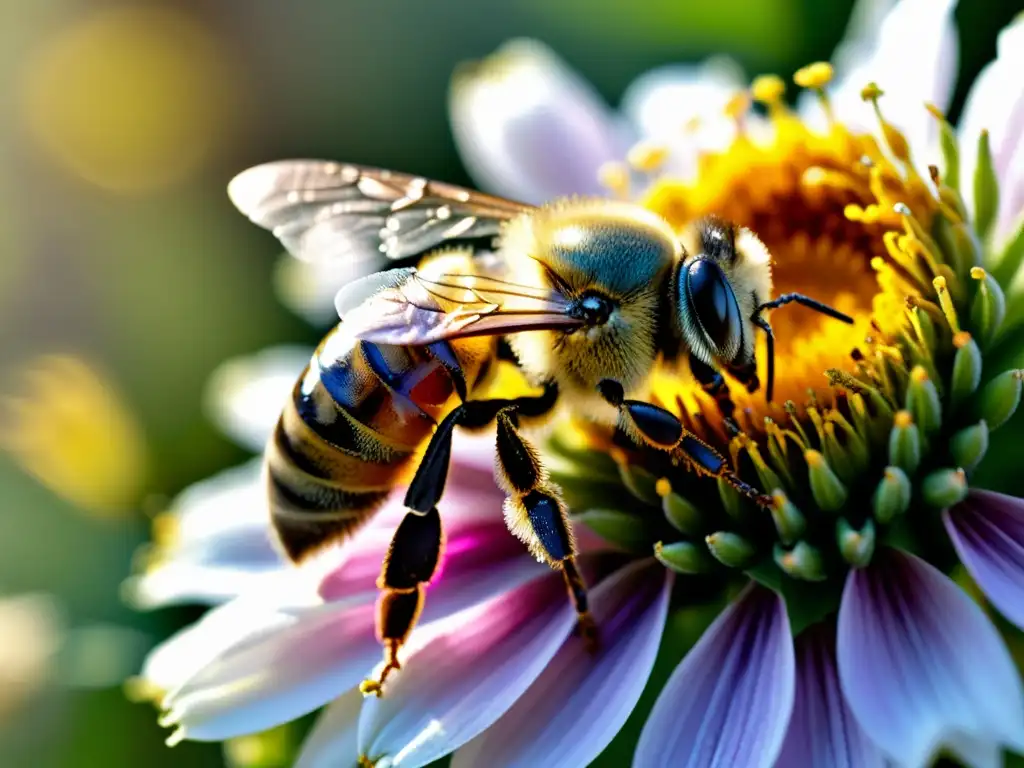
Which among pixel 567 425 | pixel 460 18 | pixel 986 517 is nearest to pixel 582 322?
pixel 567 425

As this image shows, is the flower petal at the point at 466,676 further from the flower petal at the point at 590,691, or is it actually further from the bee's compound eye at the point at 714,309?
the bee's compound eye at the point at 714,309

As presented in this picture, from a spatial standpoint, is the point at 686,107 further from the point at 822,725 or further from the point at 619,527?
the point at 822,725

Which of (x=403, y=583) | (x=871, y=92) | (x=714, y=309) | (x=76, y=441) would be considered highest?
(x=871, y=92)

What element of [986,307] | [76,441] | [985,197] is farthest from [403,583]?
[76,441]

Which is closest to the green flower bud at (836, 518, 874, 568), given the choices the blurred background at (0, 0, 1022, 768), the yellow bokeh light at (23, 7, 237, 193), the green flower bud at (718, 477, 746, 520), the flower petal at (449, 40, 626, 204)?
the green flower bud at (718, 477, 746, 520)

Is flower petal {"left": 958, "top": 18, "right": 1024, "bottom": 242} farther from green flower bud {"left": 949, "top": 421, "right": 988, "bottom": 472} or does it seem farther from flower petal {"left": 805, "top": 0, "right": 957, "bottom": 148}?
green flower bud {"left": 949, "top": 421, "right": 988, "bottom": 472}
